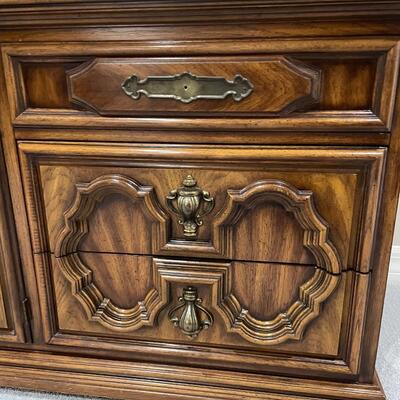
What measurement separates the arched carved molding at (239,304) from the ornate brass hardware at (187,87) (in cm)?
25

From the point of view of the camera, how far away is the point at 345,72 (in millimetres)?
554

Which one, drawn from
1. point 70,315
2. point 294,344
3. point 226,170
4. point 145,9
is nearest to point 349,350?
point 294,344

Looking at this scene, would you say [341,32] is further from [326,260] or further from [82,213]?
[82,213]

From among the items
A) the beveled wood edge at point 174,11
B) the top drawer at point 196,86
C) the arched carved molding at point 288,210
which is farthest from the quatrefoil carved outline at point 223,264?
the beveled wood edge at point 174,11

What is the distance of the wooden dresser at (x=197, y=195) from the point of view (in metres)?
0.56

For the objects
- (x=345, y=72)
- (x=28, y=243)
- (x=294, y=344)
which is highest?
(x=345, y=72)

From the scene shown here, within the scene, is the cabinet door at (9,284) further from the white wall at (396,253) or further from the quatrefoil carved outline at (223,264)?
the white wall at (396,253)

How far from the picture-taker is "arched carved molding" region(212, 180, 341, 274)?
60 cm

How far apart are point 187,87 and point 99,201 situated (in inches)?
8.8

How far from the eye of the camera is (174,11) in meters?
0.55

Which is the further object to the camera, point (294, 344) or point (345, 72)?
point (294, 344)

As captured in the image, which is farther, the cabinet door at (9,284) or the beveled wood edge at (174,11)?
the cabinet door at (9,284)

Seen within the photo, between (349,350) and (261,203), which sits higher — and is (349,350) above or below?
below

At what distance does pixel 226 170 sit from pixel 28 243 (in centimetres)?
35
